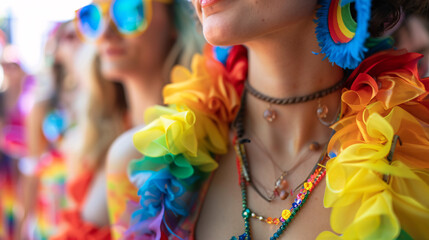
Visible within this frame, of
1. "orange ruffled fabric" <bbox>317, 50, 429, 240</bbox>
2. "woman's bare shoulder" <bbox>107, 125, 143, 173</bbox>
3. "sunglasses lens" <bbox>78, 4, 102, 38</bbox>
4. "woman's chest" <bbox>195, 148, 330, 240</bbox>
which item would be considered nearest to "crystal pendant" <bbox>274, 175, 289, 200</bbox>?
"woman's chest" <bbox>195, 148, 330, 240</bbox>

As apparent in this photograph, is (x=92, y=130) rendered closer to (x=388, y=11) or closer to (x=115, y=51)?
(x=115, y=51)

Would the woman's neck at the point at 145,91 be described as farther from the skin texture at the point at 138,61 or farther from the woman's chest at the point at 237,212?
the woman's chest at the point at 237,212

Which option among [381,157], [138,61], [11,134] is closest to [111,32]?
[138,61]

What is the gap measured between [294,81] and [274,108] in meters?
0.10

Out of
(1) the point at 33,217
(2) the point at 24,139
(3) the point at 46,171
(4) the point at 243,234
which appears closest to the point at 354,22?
(4) the point at 243,234

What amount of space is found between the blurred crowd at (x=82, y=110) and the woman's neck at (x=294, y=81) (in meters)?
0.39

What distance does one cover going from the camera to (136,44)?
2.32 metres

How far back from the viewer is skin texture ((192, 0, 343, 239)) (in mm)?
1078

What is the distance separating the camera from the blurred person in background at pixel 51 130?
308 cm

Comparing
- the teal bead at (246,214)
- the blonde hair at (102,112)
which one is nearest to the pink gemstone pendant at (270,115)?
the teal bead at (246,214)

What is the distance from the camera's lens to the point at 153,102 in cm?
239

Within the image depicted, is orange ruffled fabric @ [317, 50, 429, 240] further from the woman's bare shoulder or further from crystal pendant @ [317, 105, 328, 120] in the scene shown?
the woman's bare shoulder

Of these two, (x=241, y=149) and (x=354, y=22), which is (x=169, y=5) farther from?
(x=354, y=22)

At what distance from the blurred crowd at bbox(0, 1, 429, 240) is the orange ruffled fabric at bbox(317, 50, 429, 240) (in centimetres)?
36
